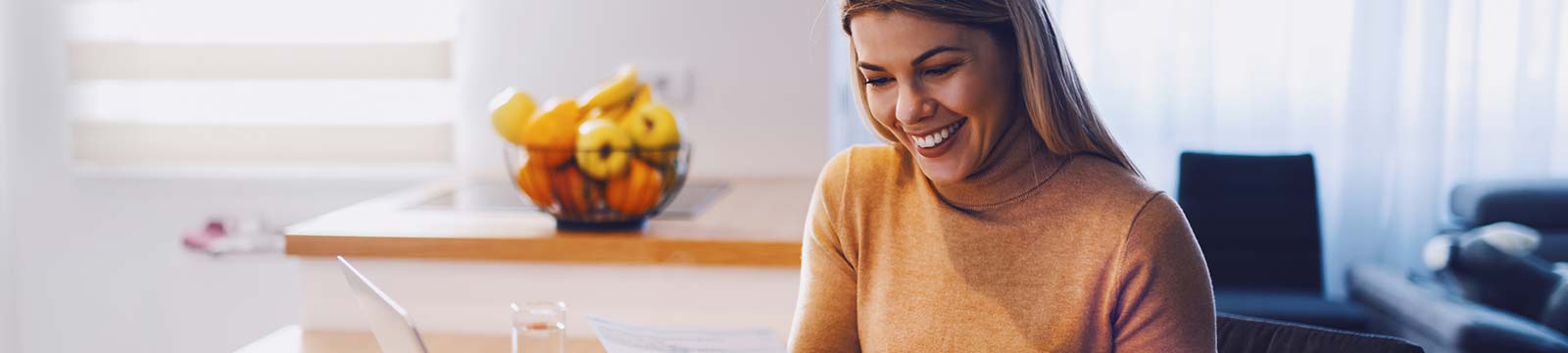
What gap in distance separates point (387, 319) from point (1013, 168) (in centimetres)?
51

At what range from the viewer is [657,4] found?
2.36 meters

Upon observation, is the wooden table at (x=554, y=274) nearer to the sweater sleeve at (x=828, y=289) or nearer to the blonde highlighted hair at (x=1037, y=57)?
the sweater sleeve at (x=828, y=289)

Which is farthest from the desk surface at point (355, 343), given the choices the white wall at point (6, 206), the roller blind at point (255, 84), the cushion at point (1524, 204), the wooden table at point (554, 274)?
the cushion at point (1524, 204)

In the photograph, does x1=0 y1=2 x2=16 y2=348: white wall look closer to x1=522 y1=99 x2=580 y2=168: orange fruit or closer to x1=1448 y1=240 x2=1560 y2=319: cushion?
x1=522 y1=99 x2=580 y2=168: orange fruit

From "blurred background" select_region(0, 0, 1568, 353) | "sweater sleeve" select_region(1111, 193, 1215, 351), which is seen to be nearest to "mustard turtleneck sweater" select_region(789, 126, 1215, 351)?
"sweater sleeve" select_region(1111, 193, 1215, 351)

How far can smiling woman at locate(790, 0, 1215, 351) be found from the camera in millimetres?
1014

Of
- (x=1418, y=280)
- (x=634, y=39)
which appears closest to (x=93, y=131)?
(x=634, y=39)

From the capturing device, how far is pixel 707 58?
7.77 feet

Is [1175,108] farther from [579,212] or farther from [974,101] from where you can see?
[974,101]

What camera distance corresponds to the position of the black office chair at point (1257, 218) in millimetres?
3242

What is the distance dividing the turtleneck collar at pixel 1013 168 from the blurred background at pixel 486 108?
105cm

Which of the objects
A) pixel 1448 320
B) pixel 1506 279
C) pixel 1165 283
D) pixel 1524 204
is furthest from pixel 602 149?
pixel 1524 204

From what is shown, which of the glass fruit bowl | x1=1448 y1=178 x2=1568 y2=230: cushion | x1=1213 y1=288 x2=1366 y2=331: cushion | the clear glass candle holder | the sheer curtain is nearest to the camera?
the clear glass candle holder

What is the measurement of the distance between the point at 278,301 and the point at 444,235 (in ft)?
5.06
